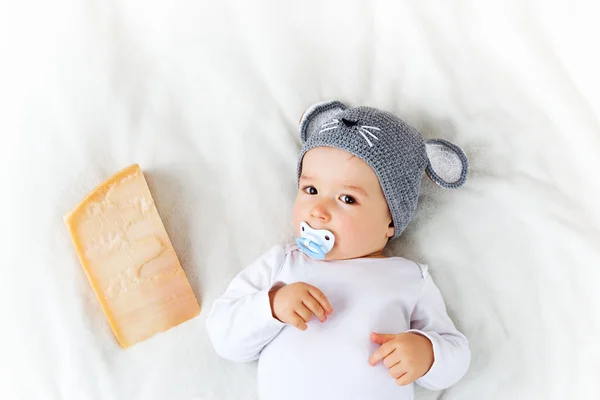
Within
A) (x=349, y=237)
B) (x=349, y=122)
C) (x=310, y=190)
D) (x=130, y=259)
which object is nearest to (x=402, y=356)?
(x=349, y=237)

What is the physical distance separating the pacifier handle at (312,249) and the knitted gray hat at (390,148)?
0.17 m

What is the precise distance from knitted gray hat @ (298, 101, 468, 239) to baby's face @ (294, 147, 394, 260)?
0.07ft

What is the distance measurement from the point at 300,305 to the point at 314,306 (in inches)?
1.1

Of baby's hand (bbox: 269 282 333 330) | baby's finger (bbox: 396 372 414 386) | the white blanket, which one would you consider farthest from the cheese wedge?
baby's finger (bbox: 396 372 414 386)

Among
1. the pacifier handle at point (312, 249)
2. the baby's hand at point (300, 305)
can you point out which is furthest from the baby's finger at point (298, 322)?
the pacifier handle at point (312, 249)

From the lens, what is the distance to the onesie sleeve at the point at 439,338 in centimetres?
123

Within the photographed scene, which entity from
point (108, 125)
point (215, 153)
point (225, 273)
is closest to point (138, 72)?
point (108, 125)

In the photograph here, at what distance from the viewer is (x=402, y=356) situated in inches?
46.4

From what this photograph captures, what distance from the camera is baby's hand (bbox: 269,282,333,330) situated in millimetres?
1185

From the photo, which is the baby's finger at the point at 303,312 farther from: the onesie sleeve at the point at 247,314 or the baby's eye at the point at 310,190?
the baby's eye at the point at 310,190

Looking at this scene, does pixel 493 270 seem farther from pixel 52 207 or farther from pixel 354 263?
pixel 52 207

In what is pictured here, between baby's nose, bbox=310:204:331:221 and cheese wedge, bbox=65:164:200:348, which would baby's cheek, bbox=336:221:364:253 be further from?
cheese wedge, bbox=65:164:200:348

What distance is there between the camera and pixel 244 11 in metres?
1.42

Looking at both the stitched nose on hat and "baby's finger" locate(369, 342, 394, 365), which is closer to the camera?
"baby's finger" locate(369, 342, 394, 365)
